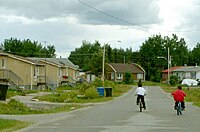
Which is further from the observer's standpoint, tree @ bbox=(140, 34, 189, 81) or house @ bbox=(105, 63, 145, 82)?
tree @ bbox=(140, 34, 189, 81)

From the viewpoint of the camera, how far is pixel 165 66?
144m

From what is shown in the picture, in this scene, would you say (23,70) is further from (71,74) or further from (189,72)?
(189,72)

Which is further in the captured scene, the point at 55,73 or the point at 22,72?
the point at 55,73

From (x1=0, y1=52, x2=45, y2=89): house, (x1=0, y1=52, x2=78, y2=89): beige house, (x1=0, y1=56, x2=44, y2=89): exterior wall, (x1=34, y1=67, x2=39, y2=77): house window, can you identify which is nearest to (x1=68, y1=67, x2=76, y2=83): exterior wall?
(x1=0, y1=52, x2=78, y2=89): beige house

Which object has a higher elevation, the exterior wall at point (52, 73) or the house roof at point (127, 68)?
the house roof at point (127, 68)

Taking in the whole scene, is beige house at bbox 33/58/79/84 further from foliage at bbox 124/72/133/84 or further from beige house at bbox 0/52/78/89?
foliage at bbox 124/72/133/84

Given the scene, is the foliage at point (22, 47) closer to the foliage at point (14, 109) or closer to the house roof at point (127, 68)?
the house roof at point (127, 68)

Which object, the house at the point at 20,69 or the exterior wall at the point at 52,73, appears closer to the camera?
the house at the point at 20,69

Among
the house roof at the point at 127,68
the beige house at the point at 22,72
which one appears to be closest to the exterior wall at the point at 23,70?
the beige house at the point at 22,72

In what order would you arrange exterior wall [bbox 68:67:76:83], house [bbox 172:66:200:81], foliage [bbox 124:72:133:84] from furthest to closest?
1. house [bbox 172:66:200:81]
2. foliage [bbox 124:72:133:84]
3. exterior wall [bbox 68:67:76:83]

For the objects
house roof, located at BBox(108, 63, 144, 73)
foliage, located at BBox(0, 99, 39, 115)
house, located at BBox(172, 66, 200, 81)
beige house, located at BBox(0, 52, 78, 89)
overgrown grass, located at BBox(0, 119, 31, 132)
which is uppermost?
house roof, located at BBox(108, 63, 144, 73)

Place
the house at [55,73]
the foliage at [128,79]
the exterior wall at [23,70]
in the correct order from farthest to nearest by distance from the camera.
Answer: the foliage at [128,79], the house at [55,73], the exterior wall at [23,70]

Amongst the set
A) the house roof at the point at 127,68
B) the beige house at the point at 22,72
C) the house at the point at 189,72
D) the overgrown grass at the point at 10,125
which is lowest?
the overgrown grass at the point at 10,125

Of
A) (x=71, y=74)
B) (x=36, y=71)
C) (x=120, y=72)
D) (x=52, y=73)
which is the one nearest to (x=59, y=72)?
(x=52, y=73)
